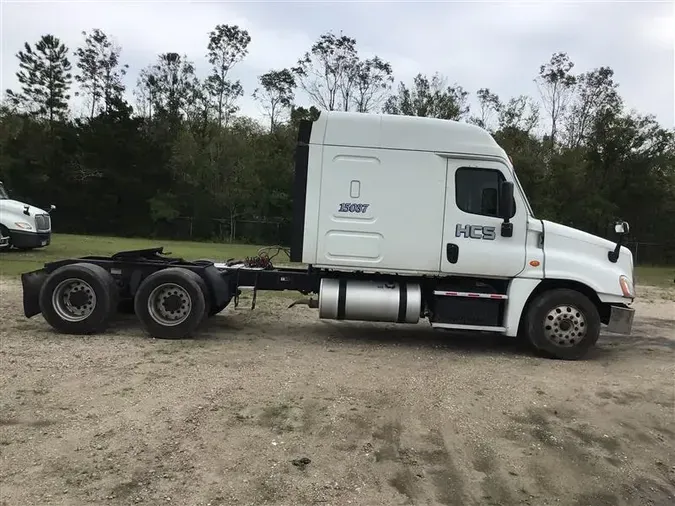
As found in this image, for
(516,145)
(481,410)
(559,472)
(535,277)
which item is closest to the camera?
(559,472)

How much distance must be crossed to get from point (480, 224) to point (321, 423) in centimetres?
409

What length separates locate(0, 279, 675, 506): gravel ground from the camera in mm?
4105

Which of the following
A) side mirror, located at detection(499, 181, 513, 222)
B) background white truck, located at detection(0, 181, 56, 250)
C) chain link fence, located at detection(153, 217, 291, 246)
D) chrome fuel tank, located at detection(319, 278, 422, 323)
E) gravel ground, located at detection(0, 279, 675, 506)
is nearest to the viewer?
gravel ground, located at detection(0, 279, 675, 506)

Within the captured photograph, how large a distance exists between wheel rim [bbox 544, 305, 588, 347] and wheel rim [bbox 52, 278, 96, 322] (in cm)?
629

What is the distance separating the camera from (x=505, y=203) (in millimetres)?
8180

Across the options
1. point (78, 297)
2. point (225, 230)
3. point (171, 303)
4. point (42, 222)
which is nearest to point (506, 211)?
point (171, 303)

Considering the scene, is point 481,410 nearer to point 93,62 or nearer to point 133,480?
point 133,480

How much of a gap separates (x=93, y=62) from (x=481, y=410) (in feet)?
171

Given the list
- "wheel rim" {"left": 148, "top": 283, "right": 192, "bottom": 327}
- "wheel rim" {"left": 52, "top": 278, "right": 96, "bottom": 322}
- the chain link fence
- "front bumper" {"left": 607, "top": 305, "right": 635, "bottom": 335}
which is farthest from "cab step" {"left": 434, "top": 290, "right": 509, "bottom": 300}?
the chain link fence

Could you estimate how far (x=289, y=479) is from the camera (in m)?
4.16

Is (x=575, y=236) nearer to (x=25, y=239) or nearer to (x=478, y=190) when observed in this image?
(x=478, y=190)

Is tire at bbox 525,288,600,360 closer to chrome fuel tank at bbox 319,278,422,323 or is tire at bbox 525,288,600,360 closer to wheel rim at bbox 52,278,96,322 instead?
chrome fuel tank at bbox 319,278,422,323

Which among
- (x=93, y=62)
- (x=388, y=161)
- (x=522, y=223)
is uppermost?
(x=93, y=62)

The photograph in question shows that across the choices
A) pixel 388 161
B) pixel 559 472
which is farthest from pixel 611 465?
pixel 388 161
